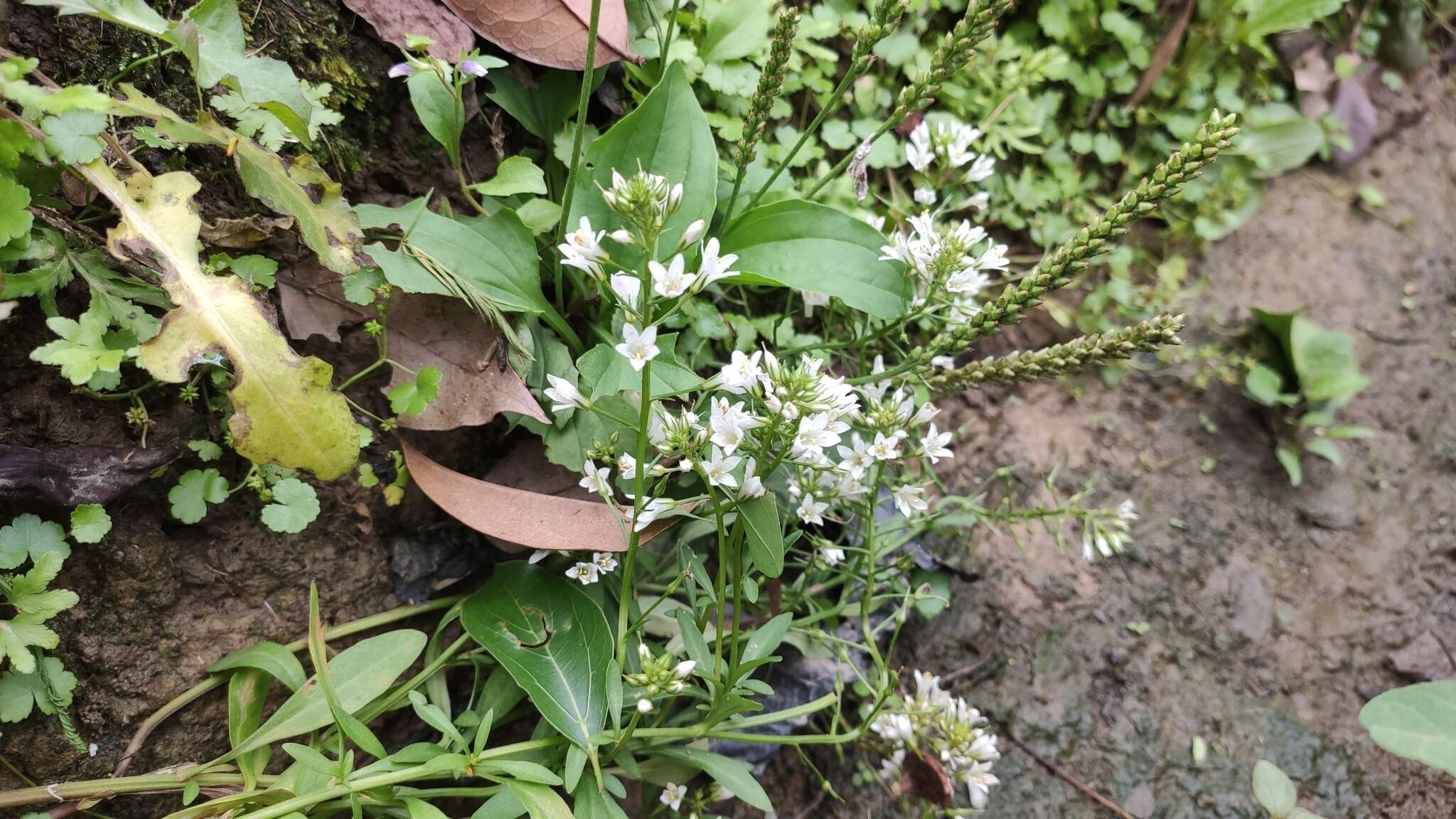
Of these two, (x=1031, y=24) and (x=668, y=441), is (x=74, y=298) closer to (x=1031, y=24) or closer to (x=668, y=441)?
(x=668, y=441)

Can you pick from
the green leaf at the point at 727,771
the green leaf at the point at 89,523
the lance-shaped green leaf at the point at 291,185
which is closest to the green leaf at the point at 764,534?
the green leaf at the point at 727,771

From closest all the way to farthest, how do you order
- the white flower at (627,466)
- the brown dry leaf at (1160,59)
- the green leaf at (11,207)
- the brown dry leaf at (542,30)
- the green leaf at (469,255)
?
1. the green leaf at (11,207)
2. the white flower at (627,466)
3. the green leaf at (469,255)
4. the brown dry leaf at (542,30)
5. the brown dry leaf at (1160,59)

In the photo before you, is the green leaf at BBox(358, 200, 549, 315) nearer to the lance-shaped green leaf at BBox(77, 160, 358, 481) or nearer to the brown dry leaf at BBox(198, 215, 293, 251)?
the brown dry leaf at BBox(198, 215, 293, 251)

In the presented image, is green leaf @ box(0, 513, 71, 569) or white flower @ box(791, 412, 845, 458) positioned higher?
white flower @ box(791, 412, 845, 458)

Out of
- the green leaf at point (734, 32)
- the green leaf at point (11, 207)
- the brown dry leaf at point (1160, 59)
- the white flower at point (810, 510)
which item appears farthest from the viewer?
the brown dry leaf at point (1160, 59)

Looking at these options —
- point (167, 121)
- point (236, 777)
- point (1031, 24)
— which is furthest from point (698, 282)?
point (1031, 24)

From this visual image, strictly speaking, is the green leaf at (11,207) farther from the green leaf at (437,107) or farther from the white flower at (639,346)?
the white flower at (639,346)

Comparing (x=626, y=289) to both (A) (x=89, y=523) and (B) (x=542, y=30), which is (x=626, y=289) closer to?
(B) (x=542, y=30)

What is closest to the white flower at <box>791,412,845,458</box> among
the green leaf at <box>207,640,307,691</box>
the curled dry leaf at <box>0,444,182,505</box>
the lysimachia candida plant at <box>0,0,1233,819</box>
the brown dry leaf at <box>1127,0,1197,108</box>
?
the lysimachia candida plant at <box>0,0,1233,819</box>
